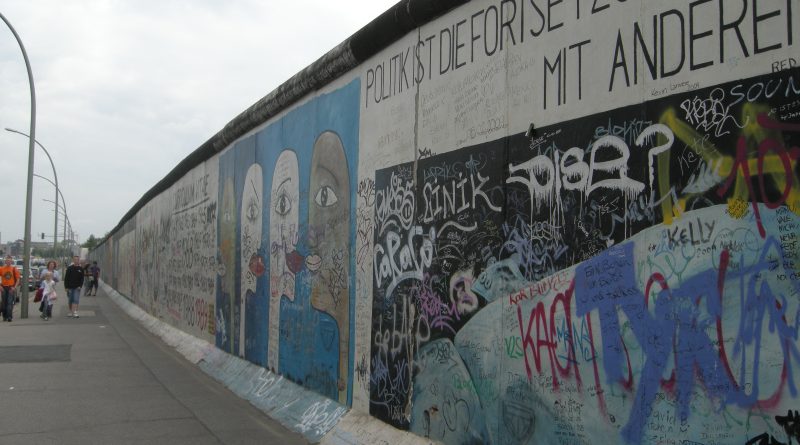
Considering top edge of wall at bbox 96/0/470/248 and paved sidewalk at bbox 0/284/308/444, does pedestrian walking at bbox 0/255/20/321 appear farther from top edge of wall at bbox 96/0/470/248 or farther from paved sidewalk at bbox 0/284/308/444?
top edge of wall at bbox 96/0/470/248

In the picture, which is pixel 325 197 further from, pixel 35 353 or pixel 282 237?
pixel 35 353

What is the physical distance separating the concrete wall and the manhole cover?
19.5 feet

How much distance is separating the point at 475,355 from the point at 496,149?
4.73 ft

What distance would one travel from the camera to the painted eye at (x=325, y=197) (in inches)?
322

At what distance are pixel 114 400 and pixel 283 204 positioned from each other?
3114 mm

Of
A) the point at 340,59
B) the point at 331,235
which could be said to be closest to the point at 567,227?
the point at 331,235

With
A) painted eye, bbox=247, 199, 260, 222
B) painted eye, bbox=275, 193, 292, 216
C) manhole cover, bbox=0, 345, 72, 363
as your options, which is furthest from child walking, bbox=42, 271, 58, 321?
painted eye, bbox=275, 193, 292, 216

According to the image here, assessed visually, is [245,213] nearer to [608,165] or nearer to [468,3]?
[468,3]

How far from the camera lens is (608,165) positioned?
164 inches

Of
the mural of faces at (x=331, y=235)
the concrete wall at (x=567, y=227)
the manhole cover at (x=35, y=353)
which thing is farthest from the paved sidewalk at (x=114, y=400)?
the mural of faces at (x=331, y=235)

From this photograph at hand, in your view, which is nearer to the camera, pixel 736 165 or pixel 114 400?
pixel 736 165

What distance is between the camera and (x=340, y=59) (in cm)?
805

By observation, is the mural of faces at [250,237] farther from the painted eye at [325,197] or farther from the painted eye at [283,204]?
the painted eye at [325,197]

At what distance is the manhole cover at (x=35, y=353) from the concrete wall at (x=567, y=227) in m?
5.94
